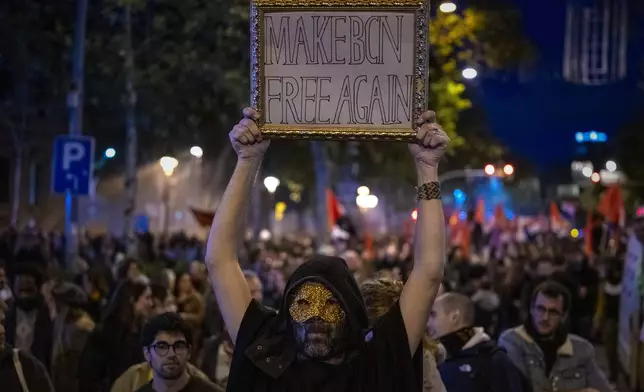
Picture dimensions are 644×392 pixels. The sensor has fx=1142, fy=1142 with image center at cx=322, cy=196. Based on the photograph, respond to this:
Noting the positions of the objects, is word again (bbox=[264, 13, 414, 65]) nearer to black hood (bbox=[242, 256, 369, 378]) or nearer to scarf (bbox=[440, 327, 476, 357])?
black hood (bbox=[242, 256, 369, 378])

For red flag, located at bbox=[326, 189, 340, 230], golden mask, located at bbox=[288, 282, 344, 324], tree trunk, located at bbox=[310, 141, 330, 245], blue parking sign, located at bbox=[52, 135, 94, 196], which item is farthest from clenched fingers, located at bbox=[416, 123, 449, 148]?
tree trunk, located at bbox=[310, 141, 330, 245]

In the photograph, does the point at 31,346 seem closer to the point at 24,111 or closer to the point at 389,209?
the point at 24,111

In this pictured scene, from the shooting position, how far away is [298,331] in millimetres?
4008

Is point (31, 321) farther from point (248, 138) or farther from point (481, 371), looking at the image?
point (248, 138)

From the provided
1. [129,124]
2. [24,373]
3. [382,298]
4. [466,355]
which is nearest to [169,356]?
[24,373]

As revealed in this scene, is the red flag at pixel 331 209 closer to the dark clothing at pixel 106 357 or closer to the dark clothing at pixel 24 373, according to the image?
the dark clothing at pixel 106 357

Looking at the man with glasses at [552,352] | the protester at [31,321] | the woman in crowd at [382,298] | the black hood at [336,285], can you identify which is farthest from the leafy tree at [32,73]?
the black hood at [336,285]

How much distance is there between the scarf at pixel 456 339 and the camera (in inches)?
265

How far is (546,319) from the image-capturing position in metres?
7.23

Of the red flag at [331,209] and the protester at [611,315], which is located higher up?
the red flag at [331,209]

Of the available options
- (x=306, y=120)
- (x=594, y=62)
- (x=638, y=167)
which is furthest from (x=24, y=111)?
(x=638, y=167)

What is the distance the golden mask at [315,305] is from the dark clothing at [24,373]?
293 cm

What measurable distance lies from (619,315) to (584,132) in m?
62.5

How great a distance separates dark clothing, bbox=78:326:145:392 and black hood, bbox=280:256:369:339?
446 centimetres
